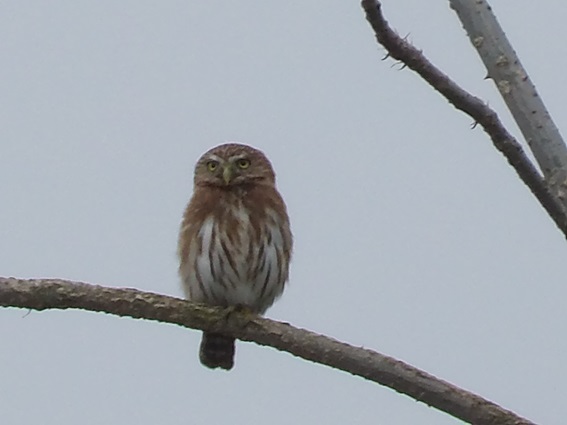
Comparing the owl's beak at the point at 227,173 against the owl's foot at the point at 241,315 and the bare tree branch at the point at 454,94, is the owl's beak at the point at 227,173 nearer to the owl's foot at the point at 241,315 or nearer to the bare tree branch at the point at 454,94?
the owl's foot at the point at 241,315

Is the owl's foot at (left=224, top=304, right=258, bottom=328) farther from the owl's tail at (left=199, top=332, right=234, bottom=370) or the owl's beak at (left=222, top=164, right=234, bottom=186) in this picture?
the owl's beak at (left=222, top=164, right=234, bottom=186)

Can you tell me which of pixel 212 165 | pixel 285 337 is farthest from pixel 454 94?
pixel 212 165

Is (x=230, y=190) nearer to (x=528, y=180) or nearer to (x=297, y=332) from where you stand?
(x=297, y=332)

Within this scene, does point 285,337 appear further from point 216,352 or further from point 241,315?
point 216,352

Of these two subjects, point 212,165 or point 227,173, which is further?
point 212,165

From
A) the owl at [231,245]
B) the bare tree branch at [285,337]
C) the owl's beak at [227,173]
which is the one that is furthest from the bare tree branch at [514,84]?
the owl's beak at [227,173]
